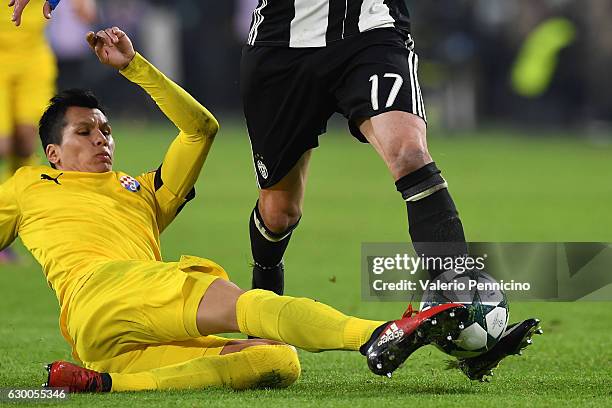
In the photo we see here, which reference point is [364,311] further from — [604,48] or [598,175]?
[604,48]

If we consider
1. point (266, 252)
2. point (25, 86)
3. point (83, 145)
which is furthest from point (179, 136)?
point (25, 86)

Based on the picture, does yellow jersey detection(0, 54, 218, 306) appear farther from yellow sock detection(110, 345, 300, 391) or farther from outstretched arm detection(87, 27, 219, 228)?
yellow sock detection(110, 345, 300, 391)

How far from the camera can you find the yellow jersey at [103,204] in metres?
4.85

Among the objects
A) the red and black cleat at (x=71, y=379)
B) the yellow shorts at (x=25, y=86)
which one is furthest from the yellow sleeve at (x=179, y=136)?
the yellow shorts at (x=25, y=86)

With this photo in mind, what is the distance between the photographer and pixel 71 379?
454 centimetres

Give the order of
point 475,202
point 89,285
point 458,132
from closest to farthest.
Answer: point 89,285 < point 475,202 < point 458,132

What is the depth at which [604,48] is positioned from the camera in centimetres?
2216

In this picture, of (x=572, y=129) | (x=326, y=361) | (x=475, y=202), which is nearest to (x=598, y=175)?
(x=475, y=202)

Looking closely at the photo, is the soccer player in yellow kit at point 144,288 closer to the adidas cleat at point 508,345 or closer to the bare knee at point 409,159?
the adidas cleat at point 508,345

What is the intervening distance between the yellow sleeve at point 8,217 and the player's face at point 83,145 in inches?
10.1

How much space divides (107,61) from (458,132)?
54.8ft

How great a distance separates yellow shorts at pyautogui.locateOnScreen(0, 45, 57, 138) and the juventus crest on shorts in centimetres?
403

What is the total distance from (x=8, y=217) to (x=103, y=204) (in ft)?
1.14

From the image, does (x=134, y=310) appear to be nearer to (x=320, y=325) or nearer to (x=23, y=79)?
(x=320, y=325)
